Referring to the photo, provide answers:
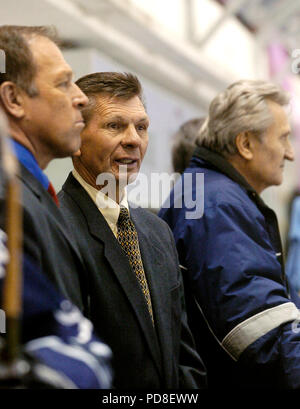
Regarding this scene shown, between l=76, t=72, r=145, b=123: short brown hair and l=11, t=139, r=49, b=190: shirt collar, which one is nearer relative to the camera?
l=11, t=139, r=49, b=190: shirt collar

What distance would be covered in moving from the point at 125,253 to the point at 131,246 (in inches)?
1.2

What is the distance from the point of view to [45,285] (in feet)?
3.00

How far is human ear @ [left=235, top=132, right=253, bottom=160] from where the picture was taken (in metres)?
2.10

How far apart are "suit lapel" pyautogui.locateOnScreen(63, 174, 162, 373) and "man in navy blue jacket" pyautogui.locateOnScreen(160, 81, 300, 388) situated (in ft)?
1.21

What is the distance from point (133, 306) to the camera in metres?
1.43

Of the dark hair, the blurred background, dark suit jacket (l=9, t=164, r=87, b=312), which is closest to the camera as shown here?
dark suit jacket (l=9, t=164, r=87, b=312)

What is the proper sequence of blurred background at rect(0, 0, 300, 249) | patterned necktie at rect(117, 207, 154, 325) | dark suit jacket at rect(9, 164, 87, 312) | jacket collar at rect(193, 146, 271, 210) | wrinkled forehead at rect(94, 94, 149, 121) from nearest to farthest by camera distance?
dark suit jacket at rect(9, 164, 87, 312)
patterned necktie at rect(117, 207, 154, 325)
wrinkled forehead at rect(94, 94, 149, 121)
jacket collar at rect(193, 146, 271, 210)
blurred background at rect(0, 0, 300, 249)

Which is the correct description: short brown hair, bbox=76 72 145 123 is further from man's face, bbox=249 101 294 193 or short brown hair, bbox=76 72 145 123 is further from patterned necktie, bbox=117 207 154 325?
man's face, bbox=249 101 294 193

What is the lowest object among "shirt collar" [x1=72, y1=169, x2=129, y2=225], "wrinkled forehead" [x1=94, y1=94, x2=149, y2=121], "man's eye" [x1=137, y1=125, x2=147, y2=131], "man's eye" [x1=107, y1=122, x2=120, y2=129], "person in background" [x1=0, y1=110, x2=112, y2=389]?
"person in background" [x1=0, y1=110, x2=112, y2=389]

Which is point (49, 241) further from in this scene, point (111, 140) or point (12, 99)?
point (111, 140)

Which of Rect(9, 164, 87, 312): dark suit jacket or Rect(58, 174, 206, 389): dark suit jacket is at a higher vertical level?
Rect(9, 164, 87, 312): dark suit jacket

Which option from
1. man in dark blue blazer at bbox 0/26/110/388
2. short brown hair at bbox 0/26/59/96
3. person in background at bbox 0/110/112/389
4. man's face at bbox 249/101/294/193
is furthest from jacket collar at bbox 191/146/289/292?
person in background at bbox 0/110/112/389

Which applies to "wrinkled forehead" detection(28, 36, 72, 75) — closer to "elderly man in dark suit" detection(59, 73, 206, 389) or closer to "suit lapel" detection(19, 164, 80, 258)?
"suit lapel" detection(19, 164, 80, 258)
